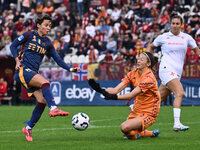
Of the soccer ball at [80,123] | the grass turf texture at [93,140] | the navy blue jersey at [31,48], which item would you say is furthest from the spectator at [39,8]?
the soccer ball at [80,123]

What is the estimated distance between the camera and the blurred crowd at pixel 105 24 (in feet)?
74.3

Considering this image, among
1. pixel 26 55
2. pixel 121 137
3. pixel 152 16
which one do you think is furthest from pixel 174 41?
pixel 152 16

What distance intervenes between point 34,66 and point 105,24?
1705cm

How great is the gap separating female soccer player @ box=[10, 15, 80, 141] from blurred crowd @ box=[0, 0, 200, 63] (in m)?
12.2

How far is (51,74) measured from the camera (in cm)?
2227

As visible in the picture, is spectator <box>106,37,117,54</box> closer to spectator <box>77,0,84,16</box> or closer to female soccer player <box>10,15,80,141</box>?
spectator <box>77,0,84,16</box>

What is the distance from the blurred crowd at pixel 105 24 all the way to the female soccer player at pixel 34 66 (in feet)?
40.1

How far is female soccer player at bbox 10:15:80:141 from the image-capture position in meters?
8.12

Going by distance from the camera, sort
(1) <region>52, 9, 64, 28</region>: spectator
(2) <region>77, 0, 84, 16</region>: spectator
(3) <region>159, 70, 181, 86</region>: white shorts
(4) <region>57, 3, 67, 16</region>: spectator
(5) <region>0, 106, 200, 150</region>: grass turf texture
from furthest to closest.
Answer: (2) <region>77, 0, 84, 16</region>: spectator
(4) <region>57, 3, 67, 16</region>: spectator
(1) <region>52, 9, 64, 28</region>: spectator
(3) <region>159, 70, 181, 86</region>: white shorts
(5) <region>0, 106, 200, 150</region>: grass turf texture

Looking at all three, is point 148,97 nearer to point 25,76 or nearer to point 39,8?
point 25,76

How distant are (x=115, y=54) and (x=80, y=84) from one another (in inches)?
106

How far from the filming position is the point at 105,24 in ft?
82.8

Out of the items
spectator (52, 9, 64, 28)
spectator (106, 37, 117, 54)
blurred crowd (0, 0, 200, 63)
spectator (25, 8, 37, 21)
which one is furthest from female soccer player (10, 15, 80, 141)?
spectator (25, 8, 37, 21)

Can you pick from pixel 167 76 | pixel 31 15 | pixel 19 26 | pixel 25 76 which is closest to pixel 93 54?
pixel 19 26
